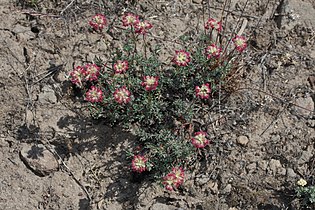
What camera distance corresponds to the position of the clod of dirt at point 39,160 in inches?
204

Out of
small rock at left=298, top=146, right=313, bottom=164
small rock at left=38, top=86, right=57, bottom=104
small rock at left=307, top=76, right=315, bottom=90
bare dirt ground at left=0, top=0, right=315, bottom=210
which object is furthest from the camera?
small rock at left=307, top=76, right=315, bottom=90

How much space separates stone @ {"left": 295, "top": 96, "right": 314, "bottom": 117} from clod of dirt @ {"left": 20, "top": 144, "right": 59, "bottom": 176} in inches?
131

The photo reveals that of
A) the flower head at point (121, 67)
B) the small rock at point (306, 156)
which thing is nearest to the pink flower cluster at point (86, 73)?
the flower head at point (121, 67)

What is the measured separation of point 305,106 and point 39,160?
3635 millimetres

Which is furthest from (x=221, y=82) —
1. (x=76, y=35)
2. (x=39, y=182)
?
(x=39, y=182)

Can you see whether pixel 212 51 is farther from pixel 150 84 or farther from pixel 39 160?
pixel 39 160

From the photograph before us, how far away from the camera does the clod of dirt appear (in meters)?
5.18

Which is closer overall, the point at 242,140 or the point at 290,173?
the point at 290,173

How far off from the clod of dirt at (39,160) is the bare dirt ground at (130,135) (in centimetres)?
6

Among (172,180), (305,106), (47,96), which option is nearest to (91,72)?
(47,96)

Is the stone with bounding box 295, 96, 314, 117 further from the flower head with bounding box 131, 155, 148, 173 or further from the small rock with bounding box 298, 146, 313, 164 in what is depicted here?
the flower head with bounding box 131, 155, 148, 173

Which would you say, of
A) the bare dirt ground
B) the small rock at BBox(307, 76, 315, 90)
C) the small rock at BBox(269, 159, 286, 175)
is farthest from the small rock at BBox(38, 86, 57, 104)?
the small rock at BBox(307, 76, 315, 90)

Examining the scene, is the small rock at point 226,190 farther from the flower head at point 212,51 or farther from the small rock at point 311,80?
the small rock at point 311,80

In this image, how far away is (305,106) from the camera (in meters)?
5.58
